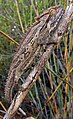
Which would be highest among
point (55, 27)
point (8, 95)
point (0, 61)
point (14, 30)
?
point (14, 30)

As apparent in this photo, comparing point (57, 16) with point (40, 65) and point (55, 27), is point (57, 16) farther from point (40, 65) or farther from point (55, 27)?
point (40, 65)

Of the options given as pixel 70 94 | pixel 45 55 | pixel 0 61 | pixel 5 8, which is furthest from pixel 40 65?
pixel 5 8

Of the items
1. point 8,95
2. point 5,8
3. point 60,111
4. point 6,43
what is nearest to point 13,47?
point 6,43

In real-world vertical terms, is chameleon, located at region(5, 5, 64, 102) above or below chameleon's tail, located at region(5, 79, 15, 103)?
above

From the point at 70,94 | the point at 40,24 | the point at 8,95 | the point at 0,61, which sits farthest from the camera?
the point at 0,61

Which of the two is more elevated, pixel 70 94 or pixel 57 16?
pixel 57 16

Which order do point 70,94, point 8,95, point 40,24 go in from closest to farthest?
point 40,24 → point 8,95 → point 70,94

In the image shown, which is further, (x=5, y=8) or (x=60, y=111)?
(x=5, y=8)

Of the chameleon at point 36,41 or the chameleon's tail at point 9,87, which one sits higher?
the chameleon at point 36,41

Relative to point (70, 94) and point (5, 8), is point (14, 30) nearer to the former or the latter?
point (5, 8)
